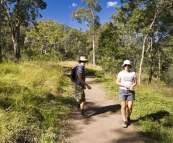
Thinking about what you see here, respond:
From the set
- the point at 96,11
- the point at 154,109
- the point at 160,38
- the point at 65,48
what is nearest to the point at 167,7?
the point at 160,38

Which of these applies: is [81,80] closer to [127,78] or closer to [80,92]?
[80,92]

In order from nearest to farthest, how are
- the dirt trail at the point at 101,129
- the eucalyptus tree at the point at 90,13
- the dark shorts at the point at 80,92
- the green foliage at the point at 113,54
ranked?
the dirt trail at the point at 101,129 → the dark shorts at the point at 80,92 → the green foliage at the point at 113,54 → the eucalyptus tree at the point at 90,13

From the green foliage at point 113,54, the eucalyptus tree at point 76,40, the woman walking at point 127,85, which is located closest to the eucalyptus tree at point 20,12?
the green foliage at point 113,54

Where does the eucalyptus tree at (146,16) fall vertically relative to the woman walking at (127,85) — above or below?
above

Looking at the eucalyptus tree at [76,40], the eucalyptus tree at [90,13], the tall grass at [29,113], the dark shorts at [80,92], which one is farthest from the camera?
the eucalyptus tree at [76,40]

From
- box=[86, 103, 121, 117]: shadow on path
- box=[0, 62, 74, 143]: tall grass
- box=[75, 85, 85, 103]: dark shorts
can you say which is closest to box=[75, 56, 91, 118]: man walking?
box=[75, 85, 85, 103]: dark shorts

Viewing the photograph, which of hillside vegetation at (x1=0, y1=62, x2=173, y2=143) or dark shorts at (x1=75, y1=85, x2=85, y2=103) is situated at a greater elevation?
dark shorts at (x1=75, y1=85, x2=85, y2=103)

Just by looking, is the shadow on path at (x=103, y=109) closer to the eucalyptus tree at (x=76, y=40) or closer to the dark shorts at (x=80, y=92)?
the dark shorts at (x=80, y=92)

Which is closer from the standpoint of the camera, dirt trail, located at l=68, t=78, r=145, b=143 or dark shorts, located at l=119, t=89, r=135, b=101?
dirt trail, located at l=68, t=78, r=145, b=143

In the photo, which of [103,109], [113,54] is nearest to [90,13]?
[113,54]

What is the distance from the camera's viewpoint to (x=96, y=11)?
3438 cm

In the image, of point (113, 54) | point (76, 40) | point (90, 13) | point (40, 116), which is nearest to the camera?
point (40, 116)

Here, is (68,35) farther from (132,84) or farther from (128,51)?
(132,84)

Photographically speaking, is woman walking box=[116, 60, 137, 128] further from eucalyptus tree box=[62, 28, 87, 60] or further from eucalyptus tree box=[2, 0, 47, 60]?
eucalyptus tree box=[62, 28, 87, 60]
